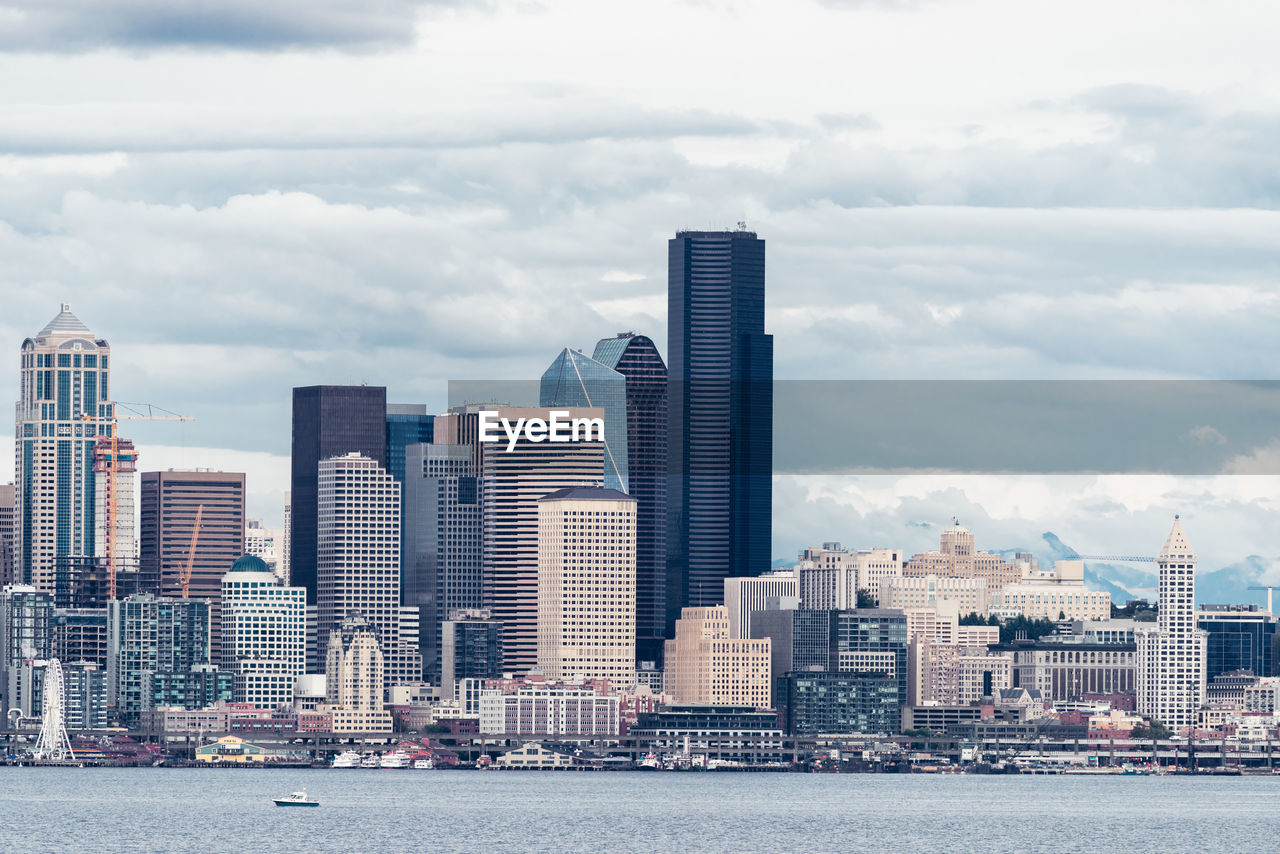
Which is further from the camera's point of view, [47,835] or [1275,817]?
[1275,817]

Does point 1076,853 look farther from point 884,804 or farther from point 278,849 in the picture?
point 884,804

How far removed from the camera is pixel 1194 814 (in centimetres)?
18225

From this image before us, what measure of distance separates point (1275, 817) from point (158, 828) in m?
67.4

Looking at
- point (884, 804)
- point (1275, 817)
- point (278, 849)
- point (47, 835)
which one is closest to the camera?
point (278, 849)

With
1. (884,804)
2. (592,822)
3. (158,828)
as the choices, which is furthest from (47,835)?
(884,804)

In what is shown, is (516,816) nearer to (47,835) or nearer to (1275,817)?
(47,835)

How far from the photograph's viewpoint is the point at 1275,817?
591 ft

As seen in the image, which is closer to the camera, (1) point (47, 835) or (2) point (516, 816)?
(1) point (47, 835)

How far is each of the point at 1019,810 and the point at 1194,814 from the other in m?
10.8

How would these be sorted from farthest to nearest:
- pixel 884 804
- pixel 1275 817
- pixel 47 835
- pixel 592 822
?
pixel 884 804
pixel 1275 817
pixel 592 822
pixel 47 835

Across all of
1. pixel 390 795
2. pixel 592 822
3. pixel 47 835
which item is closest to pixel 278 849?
pixel 47 835

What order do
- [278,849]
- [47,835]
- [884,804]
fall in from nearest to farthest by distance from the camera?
[278,849] < [47,835] < [884,804]

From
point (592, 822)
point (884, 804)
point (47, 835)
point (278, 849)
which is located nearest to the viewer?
point (278, 849)

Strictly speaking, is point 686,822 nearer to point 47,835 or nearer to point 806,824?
point 806,824
